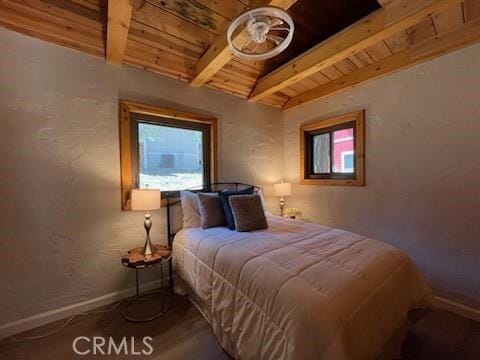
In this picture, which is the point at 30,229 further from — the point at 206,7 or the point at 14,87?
the point at 206,7

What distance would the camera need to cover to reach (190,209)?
8.07 ft

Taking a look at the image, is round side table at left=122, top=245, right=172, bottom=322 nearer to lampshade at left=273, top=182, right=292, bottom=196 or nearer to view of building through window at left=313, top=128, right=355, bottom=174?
lampshade at left=273, top=182, right=292, bottom=196

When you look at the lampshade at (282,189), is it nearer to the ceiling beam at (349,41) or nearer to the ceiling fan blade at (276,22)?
the ceiling beam at (349,41)

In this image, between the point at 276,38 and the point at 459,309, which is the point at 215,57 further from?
the point at 459,309

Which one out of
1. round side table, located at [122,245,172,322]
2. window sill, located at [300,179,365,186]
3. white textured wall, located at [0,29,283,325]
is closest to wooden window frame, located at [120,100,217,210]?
white textured wall, located at [0,29,283,325]

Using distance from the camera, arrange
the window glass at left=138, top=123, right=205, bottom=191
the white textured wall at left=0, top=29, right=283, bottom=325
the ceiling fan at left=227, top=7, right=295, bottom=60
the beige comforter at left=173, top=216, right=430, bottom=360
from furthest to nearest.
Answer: the window glass at left=138, top=123, right=205, bottom=191 → the white textured wall at left=0, top=29, right=283, bottom=325 → the ceiling fan at left=227, top=7, right=295, bottom=60 → the beige comforter at left=173, top=216, right=430, bottom=360

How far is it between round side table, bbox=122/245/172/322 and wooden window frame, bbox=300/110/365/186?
7.70 feet

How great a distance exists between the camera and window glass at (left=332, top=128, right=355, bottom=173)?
2994 millimetres

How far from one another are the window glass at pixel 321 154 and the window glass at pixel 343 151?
107 millimetres

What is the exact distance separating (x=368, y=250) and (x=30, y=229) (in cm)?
269

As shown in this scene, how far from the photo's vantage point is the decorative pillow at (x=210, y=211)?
7.69 ft

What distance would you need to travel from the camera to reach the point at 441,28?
79.6 inches

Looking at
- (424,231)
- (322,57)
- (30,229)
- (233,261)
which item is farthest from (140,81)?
(424,231)

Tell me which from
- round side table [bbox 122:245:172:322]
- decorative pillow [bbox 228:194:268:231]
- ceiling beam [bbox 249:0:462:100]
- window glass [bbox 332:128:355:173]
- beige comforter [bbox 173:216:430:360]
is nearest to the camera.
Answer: beige comforter [bbox 173:216:430:360]
